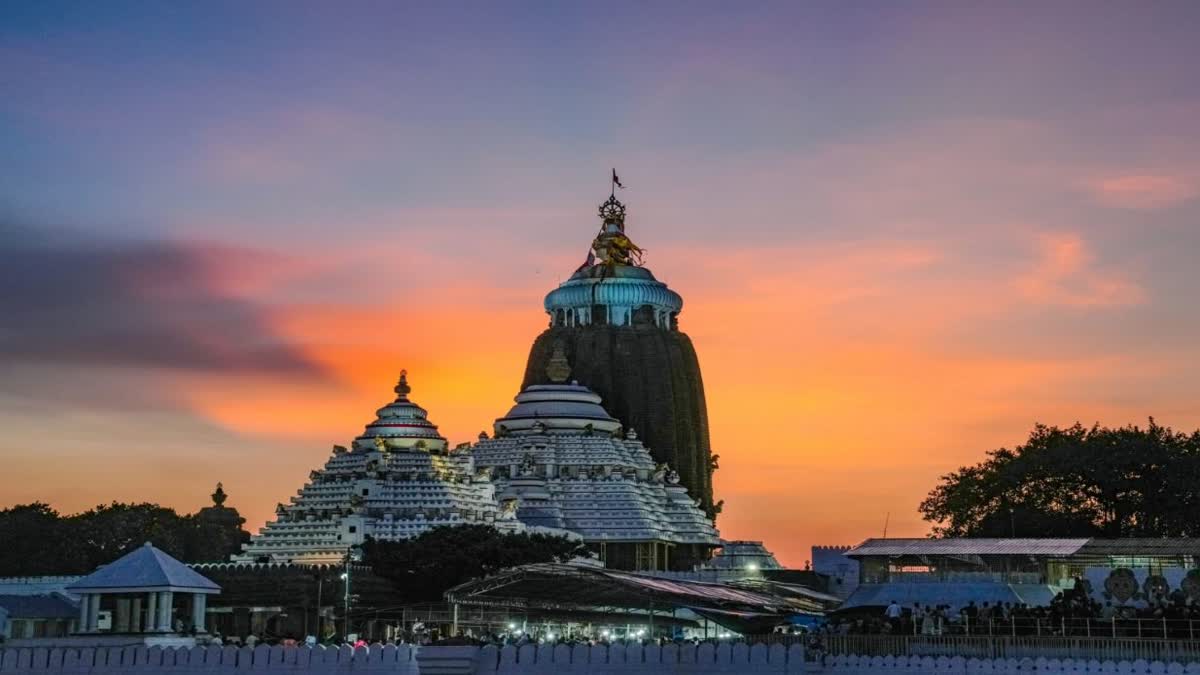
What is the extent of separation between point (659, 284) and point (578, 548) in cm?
4040

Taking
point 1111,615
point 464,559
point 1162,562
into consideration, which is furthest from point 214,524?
point 1111,615

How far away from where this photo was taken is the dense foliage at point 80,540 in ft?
416

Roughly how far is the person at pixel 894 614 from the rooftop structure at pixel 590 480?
5727 centimetres

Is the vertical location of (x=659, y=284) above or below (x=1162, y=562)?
above

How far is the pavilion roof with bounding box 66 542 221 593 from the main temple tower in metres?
73.5

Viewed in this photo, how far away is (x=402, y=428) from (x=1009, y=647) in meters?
60.8

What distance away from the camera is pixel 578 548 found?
368ft

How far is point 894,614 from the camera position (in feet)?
206

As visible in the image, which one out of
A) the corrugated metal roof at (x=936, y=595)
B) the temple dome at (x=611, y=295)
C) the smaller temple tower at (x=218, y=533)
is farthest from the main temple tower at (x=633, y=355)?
the corrugated metal roof at (x=936, y=595)

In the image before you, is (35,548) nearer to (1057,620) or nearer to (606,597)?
(606,597)

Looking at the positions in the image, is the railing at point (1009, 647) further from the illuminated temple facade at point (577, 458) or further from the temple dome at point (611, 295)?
the temple dome at point (611, 295)

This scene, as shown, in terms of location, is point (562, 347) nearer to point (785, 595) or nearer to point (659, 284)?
point (659, 284)

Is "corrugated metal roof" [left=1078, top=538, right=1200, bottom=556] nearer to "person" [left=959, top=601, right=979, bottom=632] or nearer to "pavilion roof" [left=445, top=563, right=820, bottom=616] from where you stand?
"pavilion roof" [left=445, top=563, right=820, bottom=616]

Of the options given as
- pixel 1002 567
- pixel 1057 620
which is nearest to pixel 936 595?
pixel 1002 567
